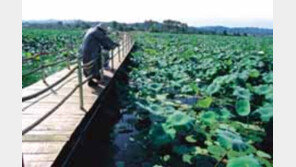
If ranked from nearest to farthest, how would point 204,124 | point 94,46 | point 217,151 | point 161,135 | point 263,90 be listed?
point 217,151 → point 161,135 → point 204,124 → point 263,90 → point 94,46

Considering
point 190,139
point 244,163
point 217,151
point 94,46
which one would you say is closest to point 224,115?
point 190,139

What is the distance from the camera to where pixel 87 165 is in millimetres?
4980

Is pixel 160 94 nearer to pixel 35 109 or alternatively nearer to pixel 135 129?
pixel 135 129

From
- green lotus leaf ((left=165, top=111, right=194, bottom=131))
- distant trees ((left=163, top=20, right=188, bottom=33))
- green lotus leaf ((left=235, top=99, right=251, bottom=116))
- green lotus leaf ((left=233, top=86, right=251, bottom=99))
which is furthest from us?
distant trees ((left=163, top=20, right=188, bottom=33))

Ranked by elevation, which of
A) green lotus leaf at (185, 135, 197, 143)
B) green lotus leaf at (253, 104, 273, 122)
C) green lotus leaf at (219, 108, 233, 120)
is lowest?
green lotus leaf at (185, 135, 197, 143)

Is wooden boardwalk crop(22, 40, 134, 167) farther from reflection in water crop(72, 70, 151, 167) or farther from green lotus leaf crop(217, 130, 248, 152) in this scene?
green lotus leaf crop(217, 130, 248, 152)

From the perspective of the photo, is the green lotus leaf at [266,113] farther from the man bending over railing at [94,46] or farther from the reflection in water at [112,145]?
the man bending over railing at [94,46]

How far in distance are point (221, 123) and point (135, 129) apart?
1545 millimetres

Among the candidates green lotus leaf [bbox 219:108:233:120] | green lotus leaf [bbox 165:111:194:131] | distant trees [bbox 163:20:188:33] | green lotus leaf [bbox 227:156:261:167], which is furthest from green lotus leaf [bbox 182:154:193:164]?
distant trees [bbox 163:20:188:33]

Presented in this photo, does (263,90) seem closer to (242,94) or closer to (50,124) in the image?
(242,94)

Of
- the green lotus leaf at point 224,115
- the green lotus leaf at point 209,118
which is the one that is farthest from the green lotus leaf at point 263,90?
the green lotus leaf at point 209,118

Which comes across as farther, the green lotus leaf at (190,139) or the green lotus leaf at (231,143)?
the green lotus leaf at (190,139)

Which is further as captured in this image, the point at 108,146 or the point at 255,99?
the point at 255,99
